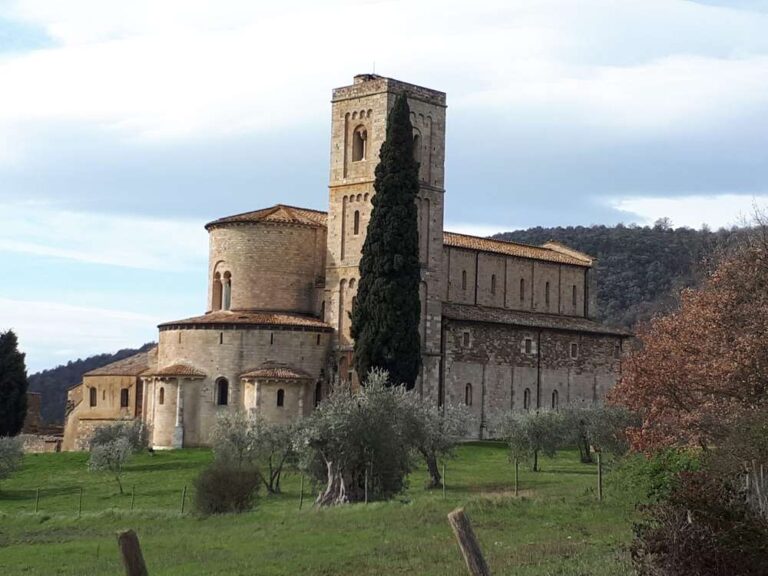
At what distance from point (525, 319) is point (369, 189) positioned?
1186cm

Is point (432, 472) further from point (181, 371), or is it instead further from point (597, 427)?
point (181, 371)

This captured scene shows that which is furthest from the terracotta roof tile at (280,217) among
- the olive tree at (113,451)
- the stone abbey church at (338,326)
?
the olive tree at (113,451)

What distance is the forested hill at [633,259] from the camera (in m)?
114

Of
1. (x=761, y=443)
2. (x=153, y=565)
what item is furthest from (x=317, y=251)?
(x=761, y=443)

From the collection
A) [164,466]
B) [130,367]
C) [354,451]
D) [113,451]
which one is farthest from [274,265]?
[354,451]

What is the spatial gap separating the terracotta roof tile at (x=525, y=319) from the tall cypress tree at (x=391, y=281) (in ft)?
22.7

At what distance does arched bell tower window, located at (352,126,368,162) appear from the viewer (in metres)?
59.3

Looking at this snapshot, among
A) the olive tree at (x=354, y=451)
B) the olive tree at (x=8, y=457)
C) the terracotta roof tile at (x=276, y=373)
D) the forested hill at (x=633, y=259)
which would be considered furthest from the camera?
the forested hill at (x=633, y=259)

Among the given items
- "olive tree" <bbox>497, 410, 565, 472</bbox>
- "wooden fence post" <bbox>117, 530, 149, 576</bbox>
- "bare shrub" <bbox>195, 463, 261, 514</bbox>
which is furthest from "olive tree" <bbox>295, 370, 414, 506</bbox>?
"wooden fence post" <bbox>117, 530, 149, 576</bbox>

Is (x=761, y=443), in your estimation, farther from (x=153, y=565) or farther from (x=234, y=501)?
(x=234, y=501)

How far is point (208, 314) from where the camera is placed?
59875mm

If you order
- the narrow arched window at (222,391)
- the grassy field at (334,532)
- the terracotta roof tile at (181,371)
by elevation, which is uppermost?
the terracotta roof tile at (181,371)

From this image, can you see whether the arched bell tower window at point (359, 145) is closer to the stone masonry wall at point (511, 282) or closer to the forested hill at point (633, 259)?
the stone masonry wall at point (511, 282)

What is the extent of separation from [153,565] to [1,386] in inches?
1878
